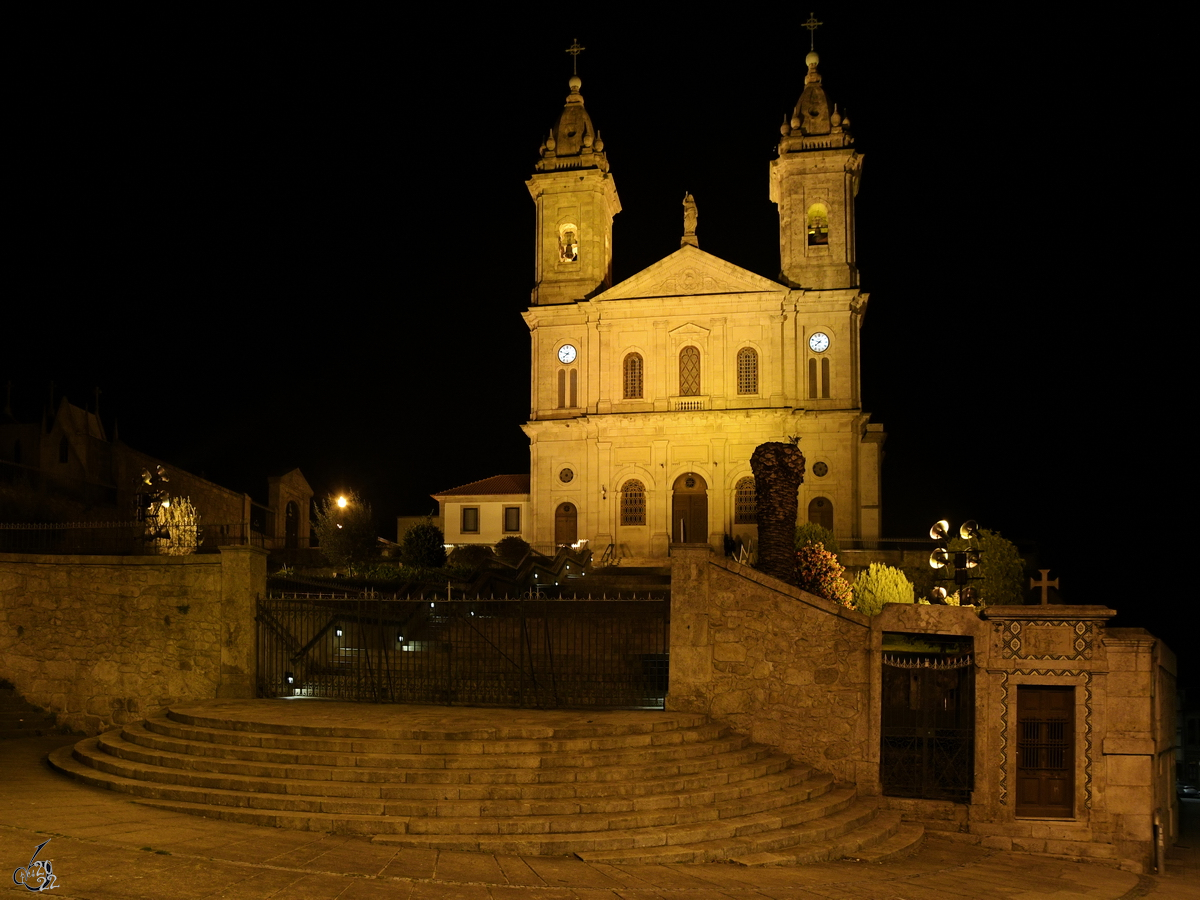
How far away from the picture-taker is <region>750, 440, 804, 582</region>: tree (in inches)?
680

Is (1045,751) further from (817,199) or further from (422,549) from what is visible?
(817,199)

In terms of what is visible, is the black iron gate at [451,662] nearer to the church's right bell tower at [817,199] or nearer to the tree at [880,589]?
the tree at [880,589]

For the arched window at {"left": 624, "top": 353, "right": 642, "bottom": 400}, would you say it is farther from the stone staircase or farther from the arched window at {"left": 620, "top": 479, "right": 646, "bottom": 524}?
the stone staircase

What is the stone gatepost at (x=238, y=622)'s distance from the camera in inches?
561

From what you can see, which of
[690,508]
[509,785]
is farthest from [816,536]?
[509,785]

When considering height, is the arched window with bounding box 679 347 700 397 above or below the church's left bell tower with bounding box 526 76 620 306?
below

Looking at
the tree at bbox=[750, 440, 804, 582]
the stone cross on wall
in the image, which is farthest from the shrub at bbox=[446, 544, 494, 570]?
the stone cross on wall

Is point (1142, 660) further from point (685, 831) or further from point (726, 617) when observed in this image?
point (685, 831)

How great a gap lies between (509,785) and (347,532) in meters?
23.3

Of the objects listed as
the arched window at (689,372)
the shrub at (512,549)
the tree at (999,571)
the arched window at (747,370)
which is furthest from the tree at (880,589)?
the arched window at (689,372)

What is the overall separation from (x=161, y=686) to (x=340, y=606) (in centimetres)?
267

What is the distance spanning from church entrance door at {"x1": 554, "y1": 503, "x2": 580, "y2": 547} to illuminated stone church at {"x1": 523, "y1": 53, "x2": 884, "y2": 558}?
0.16 feet

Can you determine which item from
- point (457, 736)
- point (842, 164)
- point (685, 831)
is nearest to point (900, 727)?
point (685, 831)

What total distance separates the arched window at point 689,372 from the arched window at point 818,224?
624 centimetres
